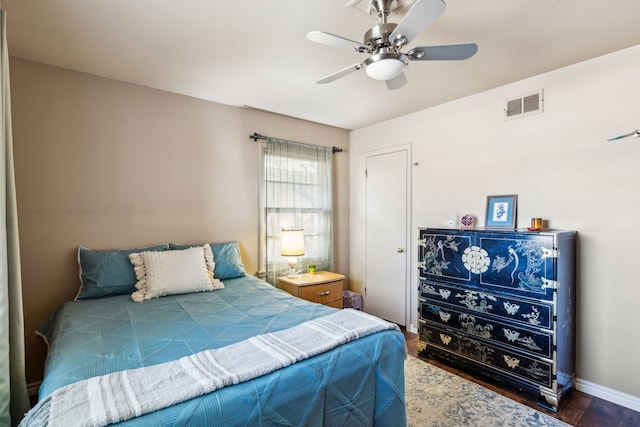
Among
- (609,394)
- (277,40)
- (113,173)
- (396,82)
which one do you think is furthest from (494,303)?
(113,173)

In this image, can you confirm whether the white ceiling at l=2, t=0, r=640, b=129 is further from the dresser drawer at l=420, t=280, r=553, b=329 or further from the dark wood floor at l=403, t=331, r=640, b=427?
the dark wood floor at l=403, t=331, r=640, b=427

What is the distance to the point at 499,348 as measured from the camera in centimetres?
252

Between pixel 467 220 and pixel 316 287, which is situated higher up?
pixel 467 220

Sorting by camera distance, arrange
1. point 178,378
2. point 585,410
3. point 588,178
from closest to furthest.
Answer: point 178,378
point 585,410
point 588,178

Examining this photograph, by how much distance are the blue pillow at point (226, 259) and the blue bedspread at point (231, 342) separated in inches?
25.1

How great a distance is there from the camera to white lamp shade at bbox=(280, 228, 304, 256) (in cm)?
352

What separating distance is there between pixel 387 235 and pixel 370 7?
8.63 feet

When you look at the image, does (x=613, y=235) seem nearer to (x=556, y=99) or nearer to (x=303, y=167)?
(x=556, y=99)

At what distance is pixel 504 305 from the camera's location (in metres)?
2.49

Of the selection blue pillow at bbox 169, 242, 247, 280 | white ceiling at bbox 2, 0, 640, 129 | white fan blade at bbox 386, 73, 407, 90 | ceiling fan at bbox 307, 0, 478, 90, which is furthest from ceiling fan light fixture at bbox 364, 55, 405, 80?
blue pillow at bbox 169, 242, 247, 280

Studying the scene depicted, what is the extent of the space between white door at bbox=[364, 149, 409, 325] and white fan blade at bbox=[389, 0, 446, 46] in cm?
227

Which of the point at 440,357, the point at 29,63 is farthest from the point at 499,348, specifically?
the point at 29,63

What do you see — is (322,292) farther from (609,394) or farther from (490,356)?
→ (609,394)

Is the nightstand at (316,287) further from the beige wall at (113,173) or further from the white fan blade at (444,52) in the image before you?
the white fan blade at (444,52)
